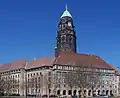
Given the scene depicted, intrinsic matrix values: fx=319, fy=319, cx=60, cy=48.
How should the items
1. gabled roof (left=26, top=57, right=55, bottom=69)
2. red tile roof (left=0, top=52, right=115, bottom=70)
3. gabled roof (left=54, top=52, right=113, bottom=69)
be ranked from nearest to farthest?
gabled roof (left=26, top=57, right=55, bottom=69) < red tile roof (left=0, top=52, right=115, bottom=70) < gabled roof (left=54, top=52, right=113, bottom=69)

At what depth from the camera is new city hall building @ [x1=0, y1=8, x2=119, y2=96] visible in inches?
6024

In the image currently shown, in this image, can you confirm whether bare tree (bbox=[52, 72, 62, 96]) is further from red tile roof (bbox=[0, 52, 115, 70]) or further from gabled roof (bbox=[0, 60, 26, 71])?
gabled roof (bbox=[0, 60, 26, 71])

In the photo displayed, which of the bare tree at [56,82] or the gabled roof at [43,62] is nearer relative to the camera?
the bare tree at [56,82]

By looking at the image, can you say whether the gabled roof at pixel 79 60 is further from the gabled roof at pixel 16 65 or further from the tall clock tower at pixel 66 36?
the gabled roof at pixel 16 65

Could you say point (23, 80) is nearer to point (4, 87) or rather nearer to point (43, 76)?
point (43, 76)

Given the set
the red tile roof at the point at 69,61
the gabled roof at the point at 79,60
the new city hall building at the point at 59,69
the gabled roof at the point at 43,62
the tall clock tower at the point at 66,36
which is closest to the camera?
the new city hall building at the point at 59,69

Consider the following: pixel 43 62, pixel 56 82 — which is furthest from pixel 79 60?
pixel 56 82

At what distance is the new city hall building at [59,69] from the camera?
502ft

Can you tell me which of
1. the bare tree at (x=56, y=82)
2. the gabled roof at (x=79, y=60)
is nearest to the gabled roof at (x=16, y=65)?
the gabled roof at (x=79, y=60)

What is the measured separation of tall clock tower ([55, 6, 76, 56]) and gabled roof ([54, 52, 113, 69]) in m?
8.28

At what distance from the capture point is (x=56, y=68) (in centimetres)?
15950

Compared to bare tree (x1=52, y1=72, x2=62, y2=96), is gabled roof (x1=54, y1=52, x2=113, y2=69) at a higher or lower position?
higher

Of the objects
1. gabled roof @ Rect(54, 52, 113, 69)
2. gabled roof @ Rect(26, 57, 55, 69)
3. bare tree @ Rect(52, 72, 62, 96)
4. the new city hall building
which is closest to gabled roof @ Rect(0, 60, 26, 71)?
the new city hall building

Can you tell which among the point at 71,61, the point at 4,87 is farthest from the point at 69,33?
the point at 4,87
